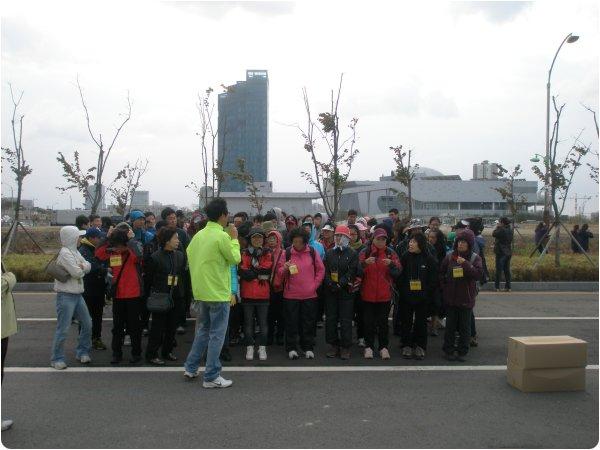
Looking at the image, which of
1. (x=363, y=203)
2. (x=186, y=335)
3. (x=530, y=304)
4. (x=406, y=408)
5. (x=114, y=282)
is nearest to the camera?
(x=406, y=408)

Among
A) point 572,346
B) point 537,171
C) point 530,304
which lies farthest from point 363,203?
point 572,346

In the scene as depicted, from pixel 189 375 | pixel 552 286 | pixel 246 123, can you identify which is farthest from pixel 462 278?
pixel 246 123

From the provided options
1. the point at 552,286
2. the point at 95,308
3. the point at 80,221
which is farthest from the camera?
the point at 552,286

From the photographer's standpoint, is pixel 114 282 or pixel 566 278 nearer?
pixel 114 282

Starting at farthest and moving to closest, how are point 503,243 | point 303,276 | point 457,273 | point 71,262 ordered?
point 503,243, point 303,276, point 457,273, point 71,262

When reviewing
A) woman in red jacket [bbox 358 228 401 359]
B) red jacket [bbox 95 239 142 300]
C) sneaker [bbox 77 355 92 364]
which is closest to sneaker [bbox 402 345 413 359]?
woman in red jacket [bbox 358 228 401 359]

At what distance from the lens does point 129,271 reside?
22.3 ft

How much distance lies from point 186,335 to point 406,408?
419 cm

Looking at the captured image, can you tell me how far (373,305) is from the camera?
7332 mm

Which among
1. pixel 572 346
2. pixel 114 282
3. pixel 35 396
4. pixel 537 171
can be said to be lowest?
pixel 35 396

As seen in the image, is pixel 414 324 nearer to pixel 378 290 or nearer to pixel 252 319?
pixel 378 290

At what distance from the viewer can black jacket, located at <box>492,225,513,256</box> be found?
494 inches

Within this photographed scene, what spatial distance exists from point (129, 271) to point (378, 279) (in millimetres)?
3147

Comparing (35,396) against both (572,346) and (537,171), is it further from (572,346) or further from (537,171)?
(537,171)
